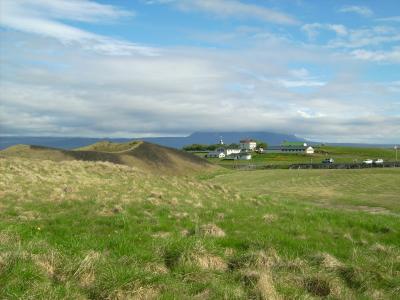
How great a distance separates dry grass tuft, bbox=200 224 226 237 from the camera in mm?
14691

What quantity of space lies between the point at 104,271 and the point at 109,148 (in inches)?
3492

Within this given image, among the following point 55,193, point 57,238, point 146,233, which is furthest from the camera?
point 55,193

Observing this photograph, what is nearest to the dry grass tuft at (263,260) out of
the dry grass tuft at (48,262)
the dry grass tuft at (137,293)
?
the dry grass tuft at (137,293)

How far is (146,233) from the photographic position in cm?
1396

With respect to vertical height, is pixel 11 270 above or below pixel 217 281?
above

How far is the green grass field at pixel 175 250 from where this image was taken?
8352 millimetres

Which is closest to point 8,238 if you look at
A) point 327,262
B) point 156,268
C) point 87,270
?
point 87,270

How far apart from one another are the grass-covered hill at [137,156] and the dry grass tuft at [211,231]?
2080 inches

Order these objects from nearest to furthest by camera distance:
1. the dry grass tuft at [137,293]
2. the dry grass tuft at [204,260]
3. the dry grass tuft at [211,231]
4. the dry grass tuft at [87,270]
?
1. the dry grass tuft at [137,293]
2. the dry grass tuft at [87,270]
3. the dry grass tuft at [204,260]
4. the dry grass tuft at [211,231]

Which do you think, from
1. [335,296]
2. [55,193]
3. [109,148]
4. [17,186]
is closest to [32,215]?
[55,193]

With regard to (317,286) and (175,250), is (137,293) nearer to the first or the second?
(175,250)

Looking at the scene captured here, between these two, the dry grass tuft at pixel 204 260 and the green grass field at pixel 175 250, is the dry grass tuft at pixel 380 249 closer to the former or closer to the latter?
the green grass field at pixel 175 250

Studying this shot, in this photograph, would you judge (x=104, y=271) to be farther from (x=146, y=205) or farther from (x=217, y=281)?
(x=146, y=205)

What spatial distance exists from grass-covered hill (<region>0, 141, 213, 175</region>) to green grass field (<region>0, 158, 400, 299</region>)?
4563cm
